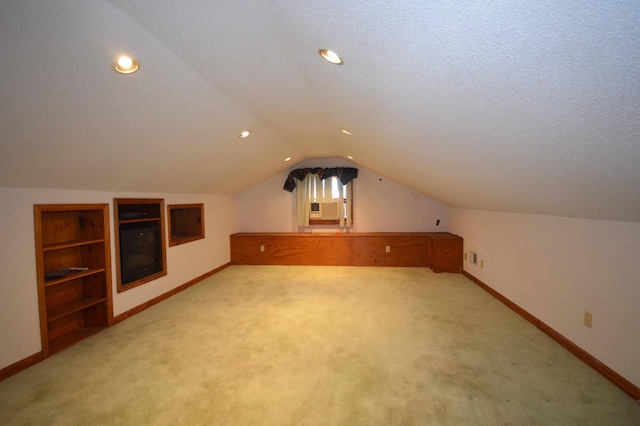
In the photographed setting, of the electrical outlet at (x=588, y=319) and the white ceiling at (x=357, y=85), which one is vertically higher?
the white ceiling at (x=357, y=85)

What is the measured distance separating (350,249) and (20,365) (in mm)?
4451

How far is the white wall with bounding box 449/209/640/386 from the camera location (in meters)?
1.87

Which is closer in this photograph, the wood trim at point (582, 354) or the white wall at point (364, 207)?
the wood trim at point (582, 354)

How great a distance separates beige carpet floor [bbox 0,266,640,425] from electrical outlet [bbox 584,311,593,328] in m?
0.30

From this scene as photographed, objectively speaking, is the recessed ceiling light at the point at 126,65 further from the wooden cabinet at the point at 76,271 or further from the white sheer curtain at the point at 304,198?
the white sheer curtain at the point at 304,198

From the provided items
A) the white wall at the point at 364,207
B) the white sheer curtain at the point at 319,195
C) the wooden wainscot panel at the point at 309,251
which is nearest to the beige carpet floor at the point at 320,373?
the wooden wainscot panel at the point at 309,251

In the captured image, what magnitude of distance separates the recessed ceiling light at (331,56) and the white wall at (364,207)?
441 cm

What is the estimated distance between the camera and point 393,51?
1194 mm

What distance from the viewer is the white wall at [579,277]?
6.14 ft

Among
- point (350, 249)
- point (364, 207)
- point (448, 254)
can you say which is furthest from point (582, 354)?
point (364, 207)

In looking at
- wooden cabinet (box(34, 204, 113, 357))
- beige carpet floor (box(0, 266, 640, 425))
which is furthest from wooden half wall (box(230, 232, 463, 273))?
wooden cabinet (box(34, 204, 113, 357))

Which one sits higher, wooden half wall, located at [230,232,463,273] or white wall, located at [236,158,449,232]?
white wall, located at [236,158,449,232]

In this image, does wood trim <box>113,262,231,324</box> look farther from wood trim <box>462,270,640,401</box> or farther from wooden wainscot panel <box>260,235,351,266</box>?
wood trim <box>462,270,640,401</box>

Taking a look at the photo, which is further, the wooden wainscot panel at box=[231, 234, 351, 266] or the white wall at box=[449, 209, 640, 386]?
the wooden wainscot panel at box=[231, 234, 351, 266]
